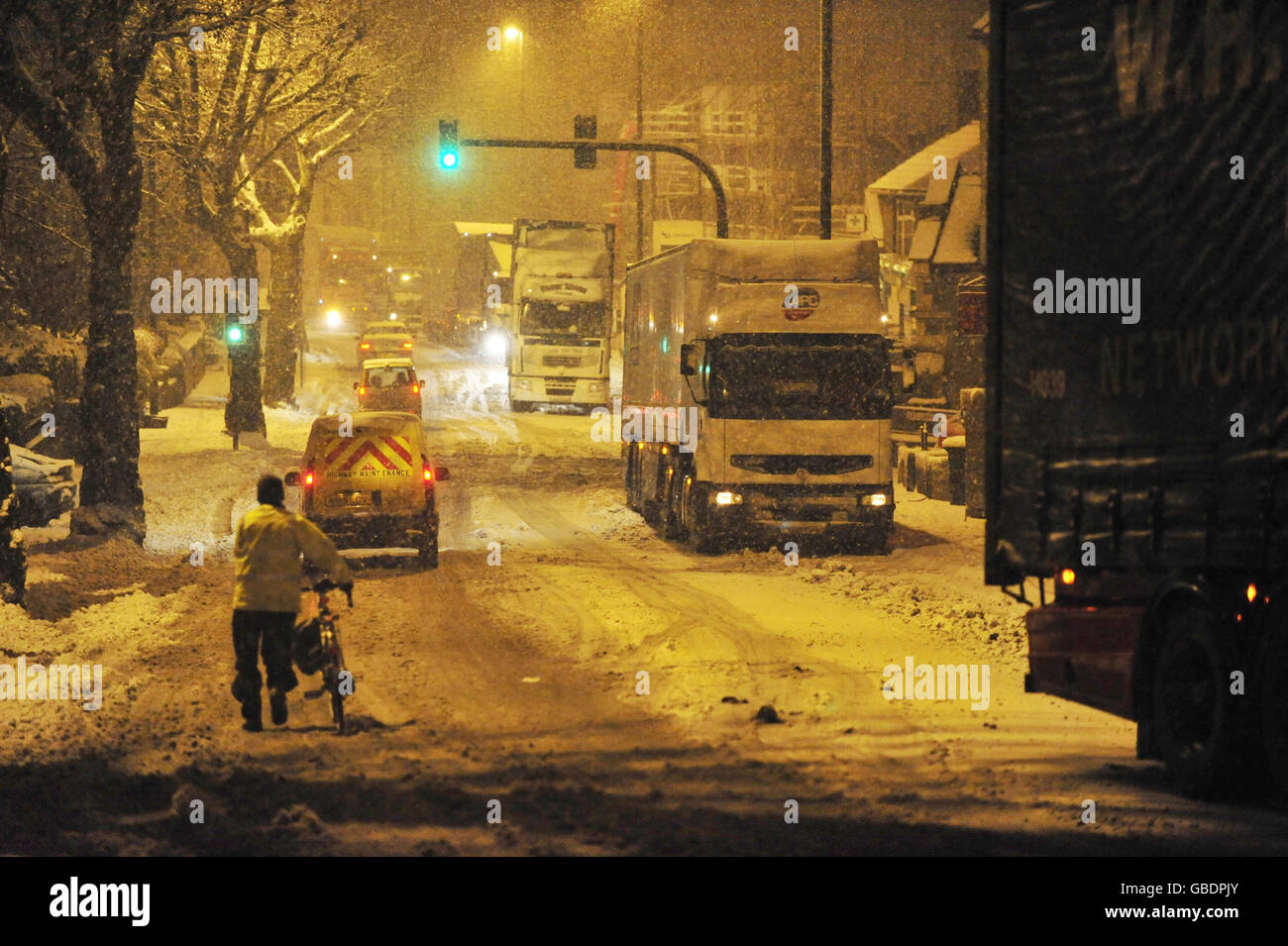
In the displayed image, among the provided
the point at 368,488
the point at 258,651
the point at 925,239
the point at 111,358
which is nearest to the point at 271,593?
the point at 258,651

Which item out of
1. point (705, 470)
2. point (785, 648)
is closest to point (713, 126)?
point (705, 470)

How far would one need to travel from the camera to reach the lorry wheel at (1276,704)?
721 cm

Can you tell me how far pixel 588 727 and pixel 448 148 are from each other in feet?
74.2

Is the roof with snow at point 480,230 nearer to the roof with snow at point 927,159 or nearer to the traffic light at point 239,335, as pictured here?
the roof with snow at point 927,159

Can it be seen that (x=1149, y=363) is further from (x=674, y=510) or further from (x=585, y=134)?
(x=585, y=134)

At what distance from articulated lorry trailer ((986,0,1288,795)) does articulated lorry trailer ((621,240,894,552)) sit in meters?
9.62

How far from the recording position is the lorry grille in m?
19.3

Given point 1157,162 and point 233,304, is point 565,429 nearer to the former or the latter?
point 233,304

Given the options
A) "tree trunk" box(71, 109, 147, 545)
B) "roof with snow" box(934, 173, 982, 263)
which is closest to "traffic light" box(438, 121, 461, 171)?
"tree trunk" box(71, 109, 147, 545)

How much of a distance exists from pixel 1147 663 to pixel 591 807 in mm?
3169

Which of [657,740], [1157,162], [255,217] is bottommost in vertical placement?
[657,740]

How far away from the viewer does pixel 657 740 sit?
9.77m

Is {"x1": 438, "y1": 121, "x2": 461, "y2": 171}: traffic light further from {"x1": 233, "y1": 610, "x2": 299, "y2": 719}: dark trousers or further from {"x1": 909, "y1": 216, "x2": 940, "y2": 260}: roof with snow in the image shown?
{"x1": 233, "y1": 610, "x2": 299, "y2": 719}: dark trousers

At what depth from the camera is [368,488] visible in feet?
59.2
